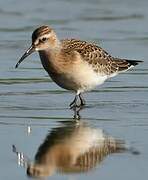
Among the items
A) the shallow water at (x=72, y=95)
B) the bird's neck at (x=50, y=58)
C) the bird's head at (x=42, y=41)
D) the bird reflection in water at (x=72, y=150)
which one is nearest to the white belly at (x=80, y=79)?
the bird's neck at (x=50, y=58)

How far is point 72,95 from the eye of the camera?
1388 cm

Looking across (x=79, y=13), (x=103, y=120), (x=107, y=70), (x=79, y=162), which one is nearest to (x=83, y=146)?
(x=79, y=162)

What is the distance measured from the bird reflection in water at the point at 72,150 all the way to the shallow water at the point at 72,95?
0.07 metres

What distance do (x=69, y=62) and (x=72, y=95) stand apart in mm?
981

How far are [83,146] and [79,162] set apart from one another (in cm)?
63

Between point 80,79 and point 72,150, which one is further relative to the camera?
point 80,79

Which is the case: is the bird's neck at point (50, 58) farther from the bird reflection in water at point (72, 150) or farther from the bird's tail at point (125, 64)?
the bird reflection in water at point (72, 150)

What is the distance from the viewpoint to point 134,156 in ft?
32.9

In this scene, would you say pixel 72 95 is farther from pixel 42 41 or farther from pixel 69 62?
pixel 42 41

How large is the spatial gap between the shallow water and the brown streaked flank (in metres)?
0.28

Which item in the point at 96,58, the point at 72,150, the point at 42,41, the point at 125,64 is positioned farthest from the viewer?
the point at 125,64

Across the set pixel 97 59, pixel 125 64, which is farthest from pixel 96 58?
pixel 125 64

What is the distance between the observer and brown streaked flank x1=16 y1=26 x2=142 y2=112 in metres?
12.9

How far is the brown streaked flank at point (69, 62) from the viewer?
12.9m
